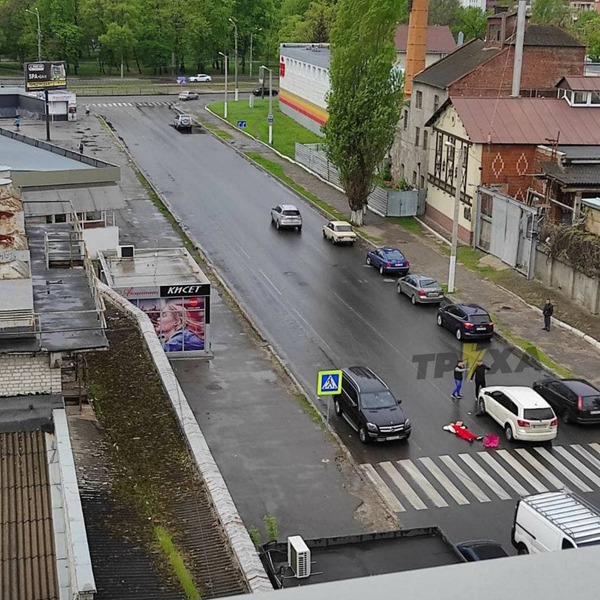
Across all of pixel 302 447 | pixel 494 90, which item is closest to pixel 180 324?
pixel 302 447

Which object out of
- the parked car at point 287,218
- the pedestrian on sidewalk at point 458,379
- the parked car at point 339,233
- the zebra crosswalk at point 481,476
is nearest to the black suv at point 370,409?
the zebra crosswalk at point 481,476

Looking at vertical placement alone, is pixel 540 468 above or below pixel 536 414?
below

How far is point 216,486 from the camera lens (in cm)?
1836

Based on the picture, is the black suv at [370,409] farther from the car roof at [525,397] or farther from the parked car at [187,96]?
the parked car at [187,96]

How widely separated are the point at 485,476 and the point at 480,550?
18.8 ft

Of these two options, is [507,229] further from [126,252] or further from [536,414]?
[536,414]

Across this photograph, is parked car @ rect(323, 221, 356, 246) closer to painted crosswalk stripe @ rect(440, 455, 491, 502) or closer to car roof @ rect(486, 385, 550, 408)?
car roof @ rect(486, 385, 550, 408)

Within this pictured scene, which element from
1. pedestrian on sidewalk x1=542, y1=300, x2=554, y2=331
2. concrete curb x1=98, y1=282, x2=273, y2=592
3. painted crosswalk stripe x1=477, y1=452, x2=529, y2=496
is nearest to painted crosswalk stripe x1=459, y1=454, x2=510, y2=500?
painted crosswalk stripe x1=477, y1=452, x2=529, y2=496

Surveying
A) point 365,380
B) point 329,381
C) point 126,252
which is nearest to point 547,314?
point 365,380

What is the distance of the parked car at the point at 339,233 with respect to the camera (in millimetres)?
51281

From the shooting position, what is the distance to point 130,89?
118938mm

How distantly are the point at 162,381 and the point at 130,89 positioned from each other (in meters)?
101

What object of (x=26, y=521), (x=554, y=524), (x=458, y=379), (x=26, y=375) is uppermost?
(x=26, y=375)

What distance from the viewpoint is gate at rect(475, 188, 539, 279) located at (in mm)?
44406
